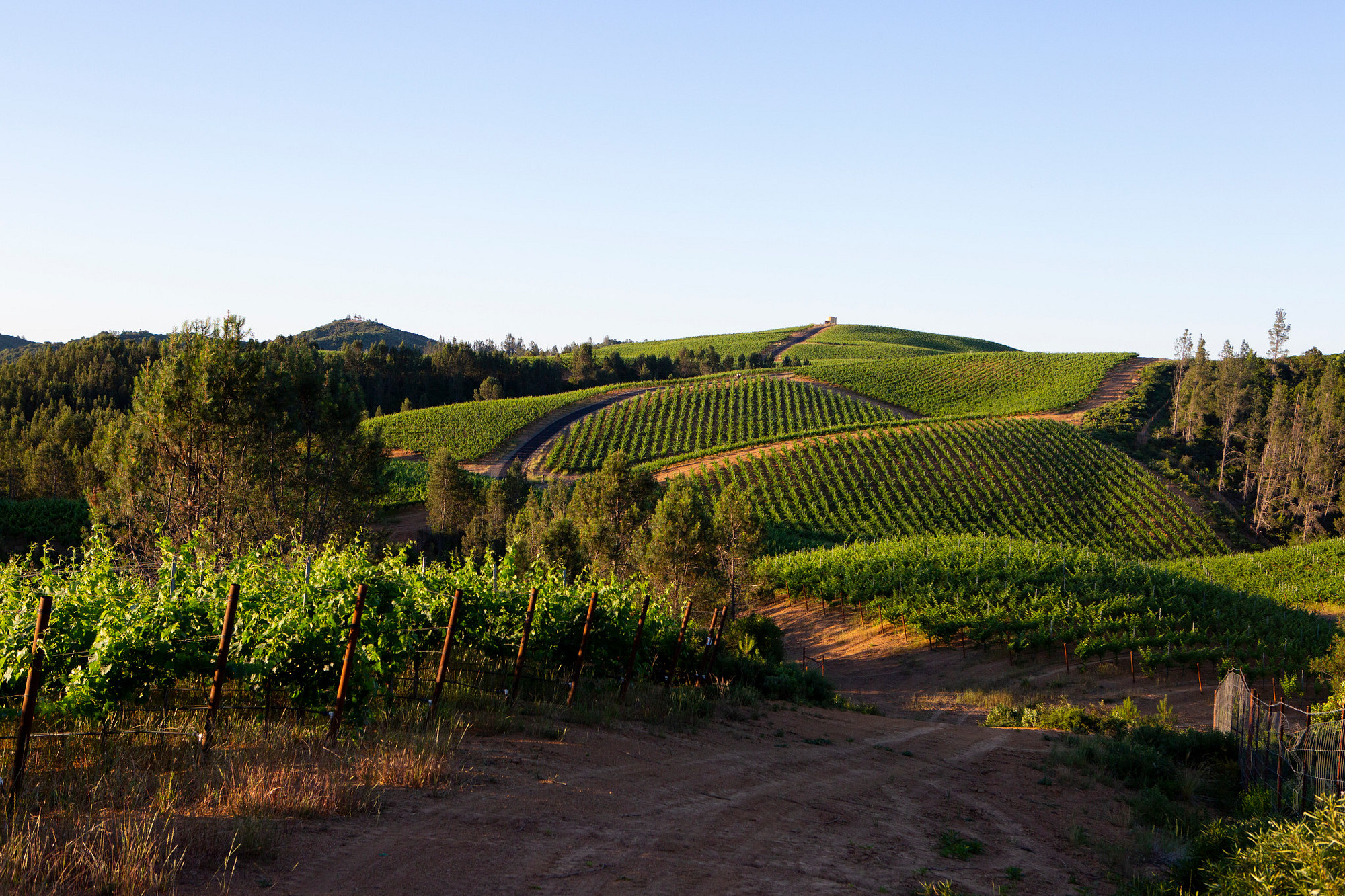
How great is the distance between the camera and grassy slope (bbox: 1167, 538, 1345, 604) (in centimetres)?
4016

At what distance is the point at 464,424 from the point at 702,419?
2773 centimetres

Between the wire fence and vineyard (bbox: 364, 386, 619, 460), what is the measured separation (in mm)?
75597

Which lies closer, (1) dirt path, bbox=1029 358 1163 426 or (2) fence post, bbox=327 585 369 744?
(2) fence post, bbox=327 585 369 744

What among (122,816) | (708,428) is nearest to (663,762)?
(122,816)

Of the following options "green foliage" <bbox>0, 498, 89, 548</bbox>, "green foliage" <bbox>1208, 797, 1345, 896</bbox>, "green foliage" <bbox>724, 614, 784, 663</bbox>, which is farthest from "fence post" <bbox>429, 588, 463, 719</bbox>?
"green foliage" <bbox>0, 498, 89, 548</bbox>

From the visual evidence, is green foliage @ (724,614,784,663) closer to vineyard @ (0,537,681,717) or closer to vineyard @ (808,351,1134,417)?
vineyard @ (0,537,681,717)

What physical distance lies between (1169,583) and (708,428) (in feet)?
188

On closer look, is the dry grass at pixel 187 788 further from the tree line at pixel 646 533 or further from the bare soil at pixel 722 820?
the tree line at pixel 646 533

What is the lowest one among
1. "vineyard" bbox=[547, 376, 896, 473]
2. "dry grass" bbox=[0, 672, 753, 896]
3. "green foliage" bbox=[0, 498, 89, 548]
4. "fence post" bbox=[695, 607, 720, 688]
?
"green foliage" bbox=[0, 498, 89, 548]

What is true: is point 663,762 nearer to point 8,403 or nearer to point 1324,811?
point 1324,811

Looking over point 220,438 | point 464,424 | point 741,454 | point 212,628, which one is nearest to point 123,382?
point 464,424

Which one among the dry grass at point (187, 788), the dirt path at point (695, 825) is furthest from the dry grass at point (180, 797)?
the dirt path at point (695, 825)

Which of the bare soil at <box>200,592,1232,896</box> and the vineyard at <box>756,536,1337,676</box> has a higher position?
the bare soil at <box>200,592,1232,896</box>

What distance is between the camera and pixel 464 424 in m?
91.9
